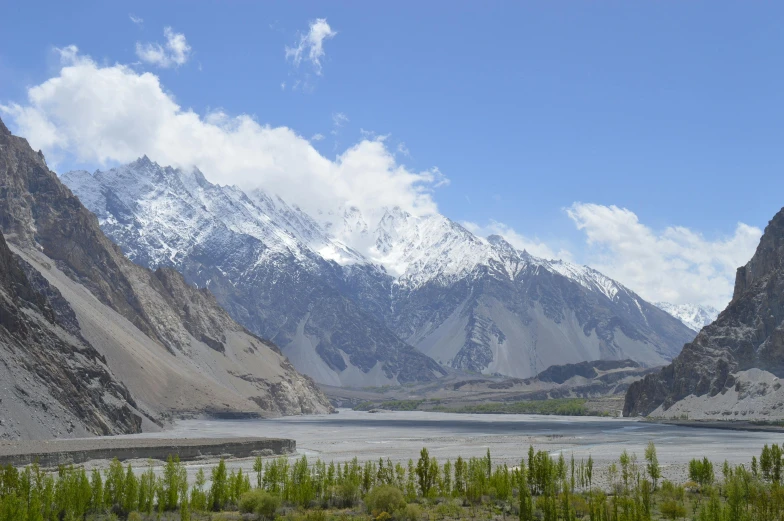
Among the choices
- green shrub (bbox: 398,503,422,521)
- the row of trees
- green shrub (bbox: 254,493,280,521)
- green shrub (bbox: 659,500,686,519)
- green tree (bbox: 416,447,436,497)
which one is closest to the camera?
the row of trees

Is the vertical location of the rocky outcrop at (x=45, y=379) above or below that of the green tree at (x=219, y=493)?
above

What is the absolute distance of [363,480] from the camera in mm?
64500

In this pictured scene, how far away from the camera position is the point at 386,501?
177 feet

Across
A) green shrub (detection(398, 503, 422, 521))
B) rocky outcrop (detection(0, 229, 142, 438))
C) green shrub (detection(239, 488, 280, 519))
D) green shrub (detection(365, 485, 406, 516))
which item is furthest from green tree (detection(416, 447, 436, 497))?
rocky outcrop (detection(0, 229, 142, 438))

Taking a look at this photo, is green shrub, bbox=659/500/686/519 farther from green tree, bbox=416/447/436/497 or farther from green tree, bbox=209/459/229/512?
green tree, bbox=209/459/229/512

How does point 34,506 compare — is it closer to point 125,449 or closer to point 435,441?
point 125,449

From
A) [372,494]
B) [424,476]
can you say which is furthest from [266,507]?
[424,476]

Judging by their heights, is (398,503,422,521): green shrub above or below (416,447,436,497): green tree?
below

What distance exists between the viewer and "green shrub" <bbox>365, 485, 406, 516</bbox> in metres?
53.6

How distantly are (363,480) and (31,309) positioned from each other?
85.9 meters

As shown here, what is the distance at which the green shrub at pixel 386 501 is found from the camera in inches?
2111

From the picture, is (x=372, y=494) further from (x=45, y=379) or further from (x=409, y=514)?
(x=45, y=379)

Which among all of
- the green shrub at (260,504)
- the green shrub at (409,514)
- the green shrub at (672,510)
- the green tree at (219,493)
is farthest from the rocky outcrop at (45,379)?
the green shrub at (672,510)

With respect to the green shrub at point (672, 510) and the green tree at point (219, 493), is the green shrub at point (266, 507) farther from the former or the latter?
the green shrub at point (672, 510)
